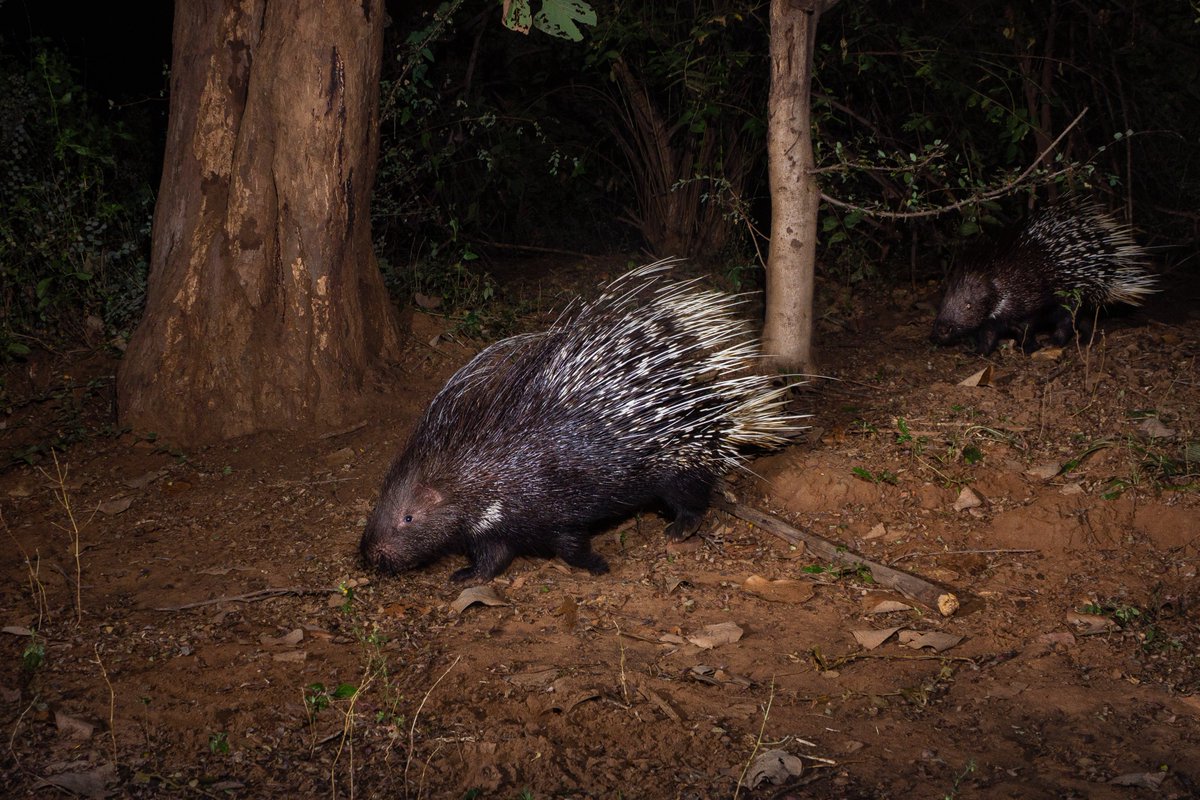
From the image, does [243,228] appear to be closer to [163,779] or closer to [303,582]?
[303,582]

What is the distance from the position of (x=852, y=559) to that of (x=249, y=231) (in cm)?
313

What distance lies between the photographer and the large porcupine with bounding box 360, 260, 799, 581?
4.15 meters

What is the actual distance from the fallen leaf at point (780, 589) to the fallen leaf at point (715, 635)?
324 mm

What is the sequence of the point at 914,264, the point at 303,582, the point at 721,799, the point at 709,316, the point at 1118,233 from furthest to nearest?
1. the point at 914,264
2. the point at 1118,233
3. the point at 709,316
4. the point at 303,582
5. the point at 721,799

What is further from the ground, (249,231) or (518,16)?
(518,16)

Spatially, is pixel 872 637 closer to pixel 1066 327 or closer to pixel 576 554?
pixel 576 554

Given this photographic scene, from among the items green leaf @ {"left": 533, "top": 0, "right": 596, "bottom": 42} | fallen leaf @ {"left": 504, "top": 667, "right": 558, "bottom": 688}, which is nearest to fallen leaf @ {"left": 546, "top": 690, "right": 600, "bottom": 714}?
fallen leaf @ {"left": 504, "top": 667, "right": 558, "bottom": 688}

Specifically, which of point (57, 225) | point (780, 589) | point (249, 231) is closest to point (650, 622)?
point (780, 589)

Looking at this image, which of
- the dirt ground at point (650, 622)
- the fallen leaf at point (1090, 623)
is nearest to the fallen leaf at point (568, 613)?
the dirt ground at point (650, 622)

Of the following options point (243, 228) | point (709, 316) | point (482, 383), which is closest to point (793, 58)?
point (709, 316)

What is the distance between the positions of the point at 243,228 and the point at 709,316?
223cm

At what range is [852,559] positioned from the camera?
4082 mm

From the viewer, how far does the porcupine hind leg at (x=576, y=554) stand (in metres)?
4.26

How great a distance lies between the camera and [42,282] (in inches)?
231
